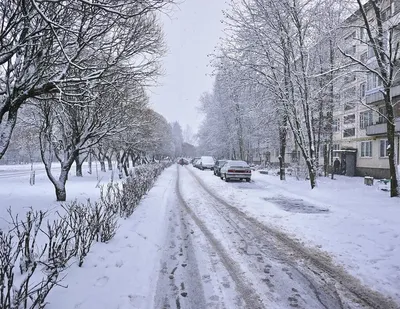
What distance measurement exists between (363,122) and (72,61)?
98.0 ft

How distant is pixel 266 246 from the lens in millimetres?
6238

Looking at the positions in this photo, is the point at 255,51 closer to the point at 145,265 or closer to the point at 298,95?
the point at 298,95

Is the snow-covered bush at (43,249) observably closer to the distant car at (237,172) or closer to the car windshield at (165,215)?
the car windshield at (165,215)

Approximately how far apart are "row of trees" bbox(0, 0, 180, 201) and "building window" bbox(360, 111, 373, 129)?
24.8 metres

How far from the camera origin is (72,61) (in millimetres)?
6965

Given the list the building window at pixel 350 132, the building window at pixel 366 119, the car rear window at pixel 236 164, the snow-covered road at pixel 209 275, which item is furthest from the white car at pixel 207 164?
the snow-covered road at pixel 209 275

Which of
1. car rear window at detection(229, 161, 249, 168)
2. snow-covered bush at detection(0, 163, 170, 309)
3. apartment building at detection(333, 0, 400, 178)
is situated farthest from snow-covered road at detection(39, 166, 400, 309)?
apartment building at detection(333, 0, 400, 178)

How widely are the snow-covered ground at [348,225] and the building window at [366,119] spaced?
17.8 meters

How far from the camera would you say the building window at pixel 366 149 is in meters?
27.8

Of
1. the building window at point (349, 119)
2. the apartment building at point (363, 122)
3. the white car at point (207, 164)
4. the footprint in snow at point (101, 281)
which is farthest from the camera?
the white car at point (207, 164)

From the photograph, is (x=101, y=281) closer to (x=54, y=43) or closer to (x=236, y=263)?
(x=236, y=263)

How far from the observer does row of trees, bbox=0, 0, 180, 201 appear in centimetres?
562

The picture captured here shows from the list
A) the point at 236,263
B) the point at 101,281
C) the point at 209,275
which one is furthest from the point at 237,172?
the point at 101,281

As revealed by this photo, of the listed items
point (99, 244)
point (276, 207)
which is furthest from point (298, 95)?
point (99, 244)
